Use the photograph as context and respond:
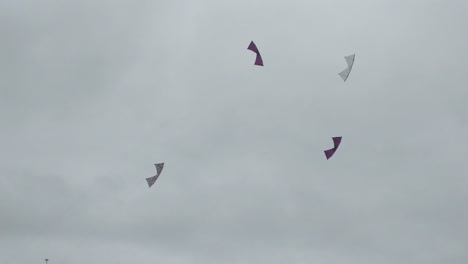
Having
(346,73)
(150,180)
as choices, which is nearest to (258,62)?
(346,73)

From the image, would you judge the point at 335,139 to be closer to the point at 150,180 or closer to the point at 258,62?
the point at 258,62

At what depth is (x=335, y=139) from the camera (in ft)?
505

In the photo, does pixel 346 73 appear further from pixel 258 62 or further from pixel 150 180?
pixel 150 180

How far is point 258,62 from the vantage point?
149875mm

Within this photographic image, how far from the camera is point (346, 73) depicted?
6014 inches

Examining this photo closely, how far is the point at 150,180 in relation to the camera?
6255 inches

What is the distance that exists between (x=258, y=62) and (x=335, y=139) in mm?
13155

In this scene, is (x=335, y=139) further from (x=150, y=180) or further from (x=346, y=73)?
(x=150, y=180)

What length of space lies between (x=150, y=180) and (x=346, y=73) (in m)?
26.8

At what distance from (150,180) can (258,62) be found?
20.7 meters

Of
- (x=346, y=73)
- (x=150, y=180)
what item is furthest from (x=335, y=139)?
(x=150, y=180)

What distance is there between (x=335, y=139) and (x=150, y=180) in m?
22.8

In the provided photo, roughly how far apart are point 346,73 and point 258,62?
10.6 m
